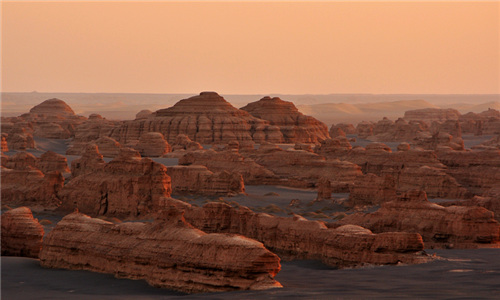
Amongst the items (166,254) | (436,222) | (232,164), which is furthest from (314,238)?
(232,164)

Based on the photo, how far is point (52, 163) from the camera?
87.4 meters

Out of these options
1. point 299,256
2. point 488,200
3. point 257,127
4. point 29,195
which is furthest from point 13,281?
point 257,127

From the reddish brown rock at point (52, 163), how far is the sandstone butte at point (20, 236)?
4363 cm

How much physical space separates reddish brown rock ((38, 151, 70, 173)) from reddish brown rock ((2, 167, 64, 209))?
16956mm

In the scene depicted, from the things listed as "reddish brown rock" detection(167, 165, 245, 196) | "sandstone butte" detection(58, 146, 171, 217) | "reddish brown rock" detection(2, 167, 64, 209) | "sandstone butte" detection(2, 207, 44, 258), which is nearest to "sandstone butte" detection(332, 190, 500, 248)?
"sandstone butte" detection(58, 146, 171, 217)

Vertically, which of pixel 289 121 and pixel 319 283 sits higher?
pixel 319 283

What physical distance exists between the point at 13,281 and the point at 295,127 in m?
110

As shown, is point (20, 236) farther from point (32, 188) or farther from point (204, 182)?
point (204, 182)

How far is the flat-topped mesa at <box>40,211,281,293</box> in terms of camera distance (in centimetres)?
3091

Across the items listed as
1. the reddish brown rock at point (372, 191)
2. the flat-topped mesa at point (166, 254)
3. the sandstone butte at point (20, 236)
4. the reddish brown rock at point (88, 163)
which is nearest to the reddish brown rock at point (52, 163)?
the reddish brown rock at point (88, 163)

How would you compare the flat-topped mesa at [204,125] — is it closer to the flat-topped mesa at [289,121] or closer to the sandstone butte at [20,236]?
the flat-topped mesa at [289,121]

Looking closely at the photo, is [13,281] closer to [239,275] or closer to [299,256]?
[239,275]

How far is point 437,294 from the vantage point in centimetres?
3269

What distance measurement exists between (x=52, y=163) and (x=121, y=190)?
3124 centimetres
